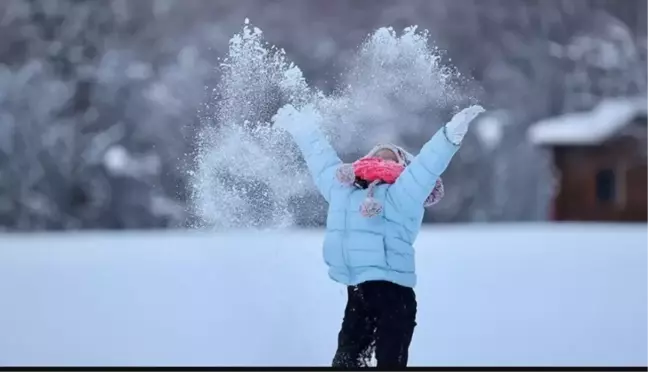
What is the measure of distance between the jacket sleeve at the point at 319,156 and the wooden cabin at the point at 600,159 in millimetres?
4128

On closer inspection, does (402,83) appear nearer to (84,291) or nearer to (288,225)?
(288,225)

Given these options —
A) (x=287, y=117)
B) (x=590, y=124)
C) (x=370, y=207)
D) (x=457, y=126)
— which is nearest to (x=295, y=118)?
(x=287, y=117)

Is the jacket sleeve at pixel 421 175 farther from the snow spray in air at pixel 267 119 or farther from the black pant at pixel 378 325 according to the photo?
the snow spray in air at pixel 267 119

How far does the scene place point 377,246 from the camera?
6.89 feet

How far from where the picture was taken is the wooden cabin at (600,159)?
595 cm

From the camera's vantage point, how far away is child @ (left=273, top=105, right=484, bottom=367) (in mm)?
2072

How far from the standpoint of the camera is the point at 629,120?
6.08 meters

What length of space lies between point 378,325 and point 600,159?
4486mm

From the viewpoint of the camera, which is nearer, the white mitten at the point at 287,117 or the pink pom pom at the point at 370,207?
the pink pom pom at the point at 370,207

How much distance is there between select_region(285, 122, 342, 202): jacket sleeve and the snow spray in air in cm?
13

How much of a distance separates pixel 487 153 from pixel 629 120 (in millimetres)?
968

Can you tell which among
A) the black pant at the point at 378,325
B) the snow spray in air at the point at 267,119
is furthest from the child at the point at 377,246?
the snow spray in air at the point at 267,119

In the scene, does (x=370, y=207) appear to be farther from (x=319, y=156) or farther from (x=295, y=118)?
(x=295, y=118)

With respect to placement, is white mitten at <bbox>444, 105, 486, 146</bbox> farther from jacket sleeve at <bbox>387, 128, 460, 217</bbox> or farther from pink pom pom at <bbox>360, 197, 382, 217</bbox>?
pink pom pom at <bbox>360, 197, 382, 217</bbox>
